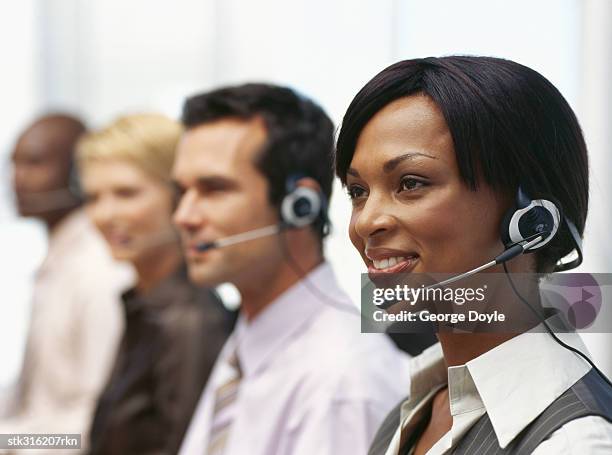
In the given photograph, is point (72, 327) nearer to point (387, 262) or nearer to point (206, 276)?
point (206, 276)

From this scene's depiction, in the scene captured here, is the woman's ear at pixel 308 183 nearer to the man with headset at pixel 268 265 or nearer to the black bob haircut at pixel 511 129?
the man with headset at pixel 268 265

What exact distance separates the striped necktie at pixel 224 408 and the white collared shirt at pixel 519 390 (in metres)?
0.61

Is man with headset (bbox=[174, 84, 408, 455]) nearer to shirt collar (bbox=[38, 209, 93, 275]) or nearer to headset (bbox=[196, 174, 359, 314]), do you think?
headset (bbox=[196, 174, 359, 314])

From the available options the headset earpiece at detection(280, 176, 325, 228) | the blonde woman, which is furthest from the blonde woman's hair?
the headset earpiece at detection(280, 176, 325, 228)

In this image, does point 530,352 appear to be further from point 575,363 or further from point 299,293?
Result: point 299,293

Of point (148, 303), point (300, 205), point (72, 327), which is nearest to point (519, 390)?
point (300, 205)

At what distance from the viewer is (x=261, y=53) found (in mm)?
2814

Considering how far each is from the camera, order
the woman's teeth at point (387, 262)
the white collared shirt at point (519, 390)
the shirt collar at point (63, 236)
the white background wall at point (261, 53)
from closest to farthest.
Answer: the white collared shirt at point (519, 390)
the woman's teeth at point (387, 262)
the white background wall at point (261, 53)
the shirt collar at point (63, 236)

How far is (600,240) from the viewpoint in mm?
1036

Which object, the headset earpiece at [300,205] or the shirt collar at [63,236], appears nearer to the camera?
the headset earpiece at [300,205]

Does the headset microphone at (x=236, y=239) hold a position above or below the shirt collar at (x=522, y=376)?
below

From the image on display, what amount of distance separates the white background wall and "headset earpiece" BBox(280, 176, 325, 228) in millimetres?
73

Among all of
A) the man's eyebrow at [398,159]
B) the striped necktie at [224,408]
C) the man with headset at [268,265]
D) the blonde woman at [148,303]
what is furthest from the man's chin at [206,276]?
the man's eyebrow at [398,159]

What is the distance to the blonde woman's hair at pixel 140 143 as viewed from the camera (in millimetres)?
2299
